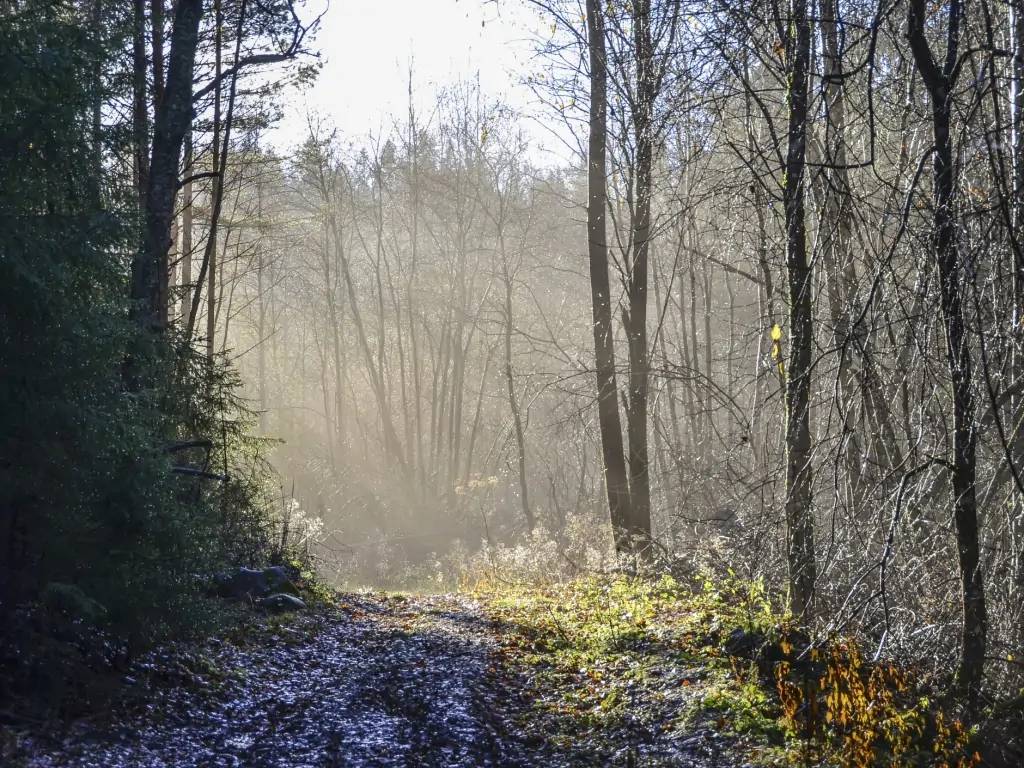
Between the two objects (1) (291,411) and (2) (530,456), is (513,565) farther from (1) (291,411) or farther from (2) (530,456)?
(1) (291,411)

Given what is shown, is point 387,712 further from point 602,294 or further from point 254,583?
point 602,294

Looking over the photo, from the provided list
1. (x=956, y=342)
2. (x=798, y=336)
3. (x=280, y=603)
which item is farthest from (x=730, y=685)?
(x=280, y=603)

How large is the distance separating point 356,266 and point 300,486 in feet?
33.6

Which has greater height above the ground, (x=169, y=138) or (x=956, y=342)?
(x=169, y=138)

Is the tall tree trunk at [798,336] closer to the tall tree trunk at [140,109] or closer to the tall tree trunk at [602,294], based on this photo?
the tall tree trunk at [140,109]

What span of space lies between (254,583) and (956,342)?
927 cm

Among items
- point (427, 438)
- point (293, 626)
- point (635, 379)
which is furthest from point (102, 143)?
point (427, 438)

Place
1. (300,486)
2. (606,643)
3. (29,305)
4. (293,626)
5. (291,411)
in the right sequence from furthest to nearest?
(291,411) < (300,486) < (293,626) < (606,643) < (29,305)

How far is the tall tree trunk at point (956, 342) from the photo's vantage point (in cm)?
391

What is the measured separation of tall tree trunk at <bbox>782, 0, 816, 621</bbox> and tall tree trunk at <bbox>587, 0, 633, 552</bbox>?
20.6 feet

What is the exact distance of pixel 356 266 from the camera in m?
39.2

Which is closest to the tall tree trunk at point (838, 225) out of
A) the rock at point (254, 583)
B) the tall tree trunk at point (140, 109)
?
the tall tree trunk at point (140, 109)

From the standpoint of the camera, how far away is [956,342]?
160 inches

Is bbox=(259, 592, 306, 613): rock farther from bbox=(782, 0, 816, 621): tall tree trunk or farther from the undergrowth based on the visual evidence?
bbox=(782, 0, 816, 621): tall tree trunk
